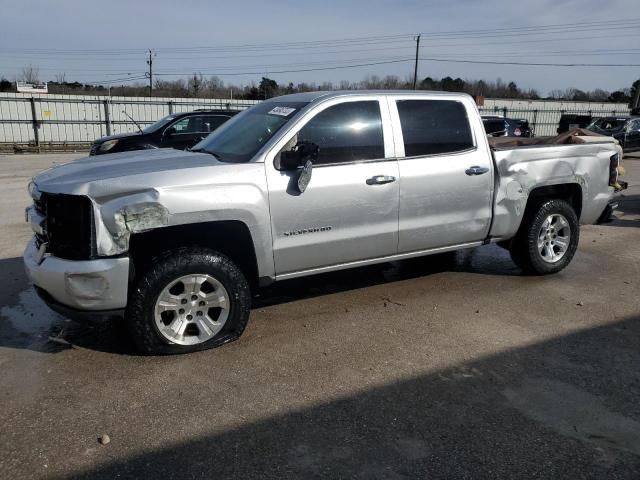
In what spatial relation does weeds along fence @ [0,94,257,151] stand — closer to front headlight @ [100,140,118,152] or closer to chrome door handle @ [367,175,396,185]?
front headlight @ [100,140,118,152]

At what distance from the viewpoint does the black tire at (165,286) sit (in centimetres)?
384

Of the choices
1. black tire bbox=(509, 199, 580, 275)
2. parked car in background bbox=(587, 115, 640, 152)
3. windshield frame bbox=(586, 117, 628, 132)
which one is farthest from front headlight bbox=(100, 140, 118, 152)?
parked car in background bbox=(587, 115, 640, 152)

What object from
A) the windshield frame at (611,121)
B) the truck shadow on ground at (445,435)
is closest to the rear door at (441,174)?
the truck shadow on ground at (445,435)

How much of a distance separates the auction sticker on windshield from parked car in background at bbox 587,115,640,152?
20.2 metres

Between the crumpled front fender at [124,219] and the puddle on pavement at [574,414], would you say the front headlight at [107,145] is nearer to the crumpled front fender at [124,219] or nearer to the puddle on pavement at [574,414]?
the crumpled front fender at [124,219]

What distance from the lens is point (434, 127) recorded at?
502 cm

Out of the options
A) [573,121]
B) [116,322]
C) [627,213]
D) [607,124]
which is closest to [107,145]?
[116,322]

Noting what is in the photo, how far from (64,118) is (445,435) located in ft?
93.9

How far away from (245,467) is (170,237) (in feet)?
6.21

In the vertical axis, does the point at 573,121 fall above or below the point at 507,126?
above

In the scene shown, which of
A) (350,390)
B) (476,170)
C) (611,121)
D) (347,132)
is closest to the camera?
(350,390)

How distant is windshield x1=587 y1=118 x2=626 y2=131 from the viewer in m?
21.8

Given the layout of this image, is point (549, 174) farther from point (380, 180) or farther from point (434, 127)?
point (380, 180)

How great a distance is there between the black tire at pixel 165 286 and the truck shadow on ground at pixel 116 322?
0.30 m
